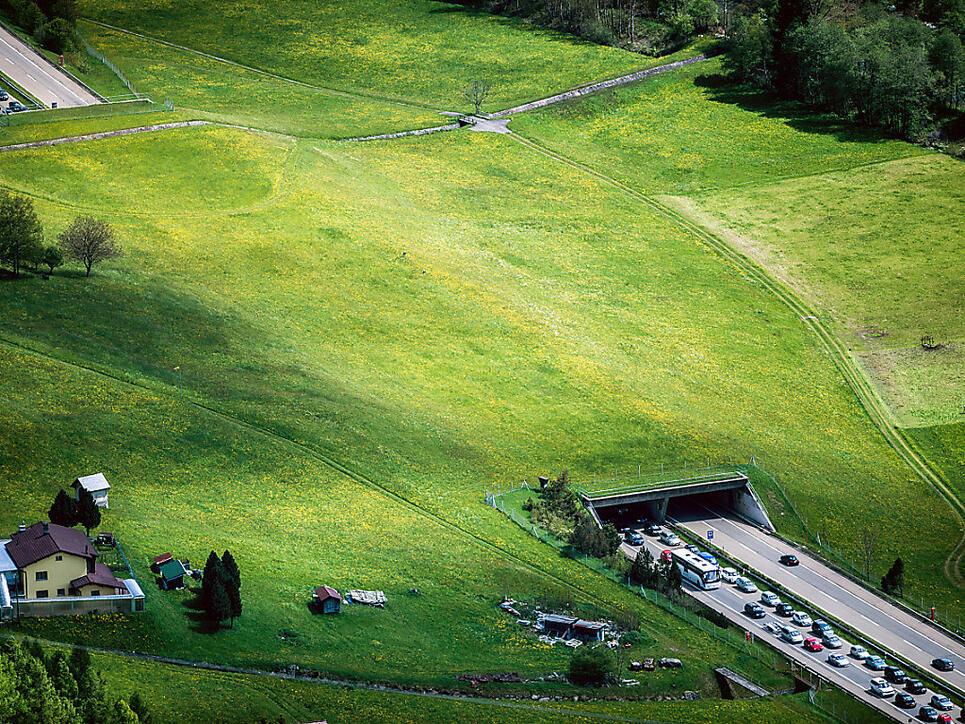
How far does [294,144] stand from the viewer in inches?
6836

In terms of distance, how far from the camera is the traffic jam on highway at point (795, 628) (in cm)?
9556

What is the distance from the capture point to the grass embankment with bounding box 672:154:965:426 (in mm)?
146250

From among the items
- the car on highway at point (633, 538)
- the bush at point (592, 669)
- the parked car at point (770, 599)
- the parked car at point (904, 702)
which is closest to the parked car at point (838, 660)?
the parked car at point (904, 702)

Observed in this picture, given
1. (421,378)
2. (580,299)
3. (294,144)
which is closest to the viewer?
(421,378)

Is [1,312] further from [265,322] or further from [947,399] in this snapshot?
[947,399]

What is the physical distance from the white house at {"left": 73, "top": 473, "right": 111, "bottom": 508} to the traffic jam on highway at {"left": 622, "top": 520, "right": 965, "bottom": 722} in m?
41.9

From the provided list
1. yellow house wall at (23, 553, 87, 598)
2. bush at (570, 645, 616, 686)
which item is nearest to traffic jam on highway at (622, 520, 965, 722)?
bush at (570, 645, 616, 686)

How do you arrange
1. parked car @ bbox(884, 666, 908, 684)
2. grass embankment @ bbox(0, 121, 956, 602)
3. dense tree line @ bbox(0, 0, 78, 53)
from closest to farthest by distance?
parked car @ bbox(884, 666, 908, 684)
grass embankment @ bbox(0, 121, 956, 602)
dense tree line @ bbox(0, 0, 78, 53)

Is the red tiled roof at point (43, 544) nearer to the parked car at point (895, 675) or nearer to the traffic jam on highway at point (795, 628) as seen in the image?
the traffic jam on highway at point (795, 628)

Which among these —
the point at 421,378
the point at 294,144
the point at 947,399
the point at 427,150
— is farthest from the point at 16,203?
the point at 947,399

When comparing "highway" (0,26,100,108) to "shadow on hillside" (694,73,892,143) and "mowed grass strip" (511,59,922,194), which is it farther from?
"shadow on hillside" (694,73,892,143)

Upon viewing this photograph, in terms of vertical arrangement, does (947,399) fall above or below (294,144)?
below

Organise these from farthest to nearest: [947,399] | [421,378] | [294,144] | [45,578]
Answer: [294,144] < [947,399] < [421,378] < [45,578]

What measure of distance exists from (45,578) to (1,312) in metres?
46.4
